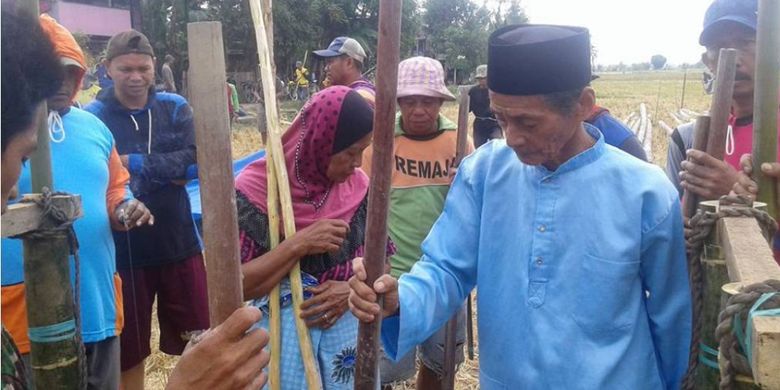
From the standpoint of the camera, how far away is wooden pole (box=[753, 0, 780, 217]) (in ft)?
5.57

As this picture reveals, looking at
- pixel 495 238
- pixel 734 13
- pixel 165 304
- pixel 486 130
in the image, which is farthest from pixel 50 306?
pixel 486 130

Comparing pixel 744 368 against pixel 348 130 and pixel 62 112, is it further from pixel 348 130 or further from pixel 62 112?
pixel 62 112

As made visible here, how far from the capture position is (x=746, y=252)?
1319 millimetres

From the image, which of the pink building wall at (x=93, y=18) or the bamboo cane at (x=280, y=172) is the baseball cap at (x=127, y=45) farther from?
the pink building wall at (x=93, y=18)

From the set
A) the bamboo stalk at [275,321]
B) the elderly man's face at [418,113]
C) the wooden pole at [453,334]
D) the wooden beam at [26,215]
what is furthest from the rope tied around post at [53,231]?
the elderly man's face at [418,113]

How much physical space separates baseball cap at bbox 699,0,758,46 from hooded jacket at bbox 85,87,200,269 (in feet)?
9.18

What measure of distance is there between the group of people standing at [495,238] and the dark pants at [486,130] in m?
4.34

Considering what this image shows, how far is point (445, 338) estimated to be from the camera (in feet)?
12.5

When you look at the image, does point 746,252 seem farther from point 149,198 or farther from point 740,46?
point 149,198

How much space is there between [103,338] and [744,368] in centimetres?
258

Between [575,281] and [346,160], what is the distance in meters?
0.99

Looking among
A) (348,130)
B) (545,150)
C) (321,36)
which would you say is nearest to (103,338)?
(348,130)

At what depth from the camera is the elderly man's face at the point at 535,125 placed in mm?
1877

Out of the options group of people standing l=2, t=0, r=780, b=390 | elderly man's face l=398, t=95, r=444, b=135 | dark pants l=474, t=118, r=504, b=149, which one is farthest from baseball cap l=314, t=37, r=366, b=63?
group of people standing l=2, t=0, r=780, b=390
